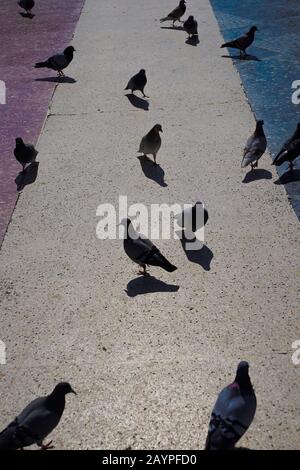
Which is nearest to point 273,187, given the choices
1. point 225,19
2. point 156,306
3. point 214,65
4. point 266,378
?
point 156,306

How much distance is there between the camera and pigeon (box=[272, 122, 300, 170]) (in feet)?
24.0

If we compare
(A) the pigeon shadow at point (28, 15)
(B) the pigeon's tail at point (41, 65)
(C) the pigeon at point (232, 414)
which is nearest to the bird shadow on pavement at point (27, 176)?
(B) the pigeon's tail at point (41, 65)

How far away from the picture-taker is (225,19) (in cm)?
1472

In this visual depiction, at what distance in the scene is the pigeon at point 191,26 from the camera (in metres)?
13.0

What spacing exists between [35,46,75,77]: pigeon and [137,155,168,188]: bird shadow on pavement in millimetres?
4609

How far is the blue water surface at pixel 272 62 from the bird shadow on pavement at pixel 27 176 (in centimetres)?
402

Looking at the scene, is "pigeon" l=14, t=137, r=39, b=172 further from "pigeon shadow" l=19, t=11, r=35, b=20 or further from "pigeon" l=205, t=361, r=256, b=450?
"pigeon shadow" l=19, t=11, r=35, b=20

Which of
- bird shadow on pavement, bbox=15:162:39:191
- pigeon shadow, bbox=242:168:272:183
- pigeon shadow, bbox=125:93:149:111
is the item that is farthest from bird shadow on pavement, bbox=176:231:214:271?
pigeon shadow, bbox=125:93:149:111

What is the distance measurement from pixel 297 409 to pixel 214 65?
9.47 m

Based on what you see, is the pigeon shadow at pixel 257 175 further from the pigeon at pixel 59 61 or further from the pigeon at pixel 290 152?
the pigeon at pixel 59 61

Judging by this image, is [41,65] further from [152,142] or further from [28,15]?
[28,15]

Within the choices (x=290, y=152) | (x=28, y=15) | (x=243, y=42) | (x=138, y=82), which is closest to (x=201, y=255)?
(x=290, y=152)
